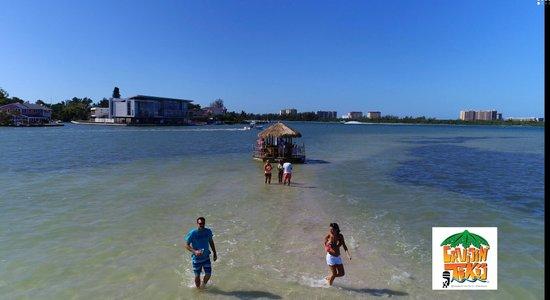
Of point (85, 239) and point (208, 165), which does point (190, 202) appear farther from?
point (208, 165)

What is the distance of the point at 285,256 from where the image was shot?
10.6 meters

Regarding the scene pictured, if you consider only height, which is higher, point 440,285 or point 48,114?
point 48,114

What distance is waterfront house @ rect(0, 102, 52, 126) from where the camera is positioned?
119 m

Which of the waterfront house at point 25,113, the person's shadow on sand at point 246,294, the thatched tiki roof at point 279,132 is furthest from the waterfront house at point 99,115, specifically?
the person's shadow on sand at point 246,294

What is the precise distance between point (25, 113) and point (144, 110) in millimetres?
35846

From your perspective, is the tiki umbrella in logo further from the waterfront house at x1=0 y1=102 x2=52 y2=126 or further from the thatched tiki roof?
the waterfront house at x1=0 y1=102 x2=52 y2=126

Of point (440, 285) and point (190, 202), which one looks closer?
point (440, 285)

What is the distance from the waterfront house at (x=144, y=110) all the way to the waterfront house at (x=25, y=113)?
22856 millimetres

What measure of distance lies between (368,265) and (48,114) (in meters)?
150

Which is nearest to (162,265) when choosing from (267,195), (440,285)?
(440,285)

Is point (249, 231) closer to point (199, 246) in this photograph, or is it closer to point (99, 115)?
point (199, 246)

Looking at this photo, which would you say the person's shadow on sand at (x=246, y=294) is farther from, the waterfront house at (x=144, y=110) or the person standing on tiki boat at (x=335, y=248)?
the waterfront house at (x=144, y=110)

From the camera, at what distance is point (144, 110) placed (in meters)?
140

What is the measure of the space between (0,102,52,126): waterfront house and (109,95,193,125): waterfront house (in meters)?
22.9
